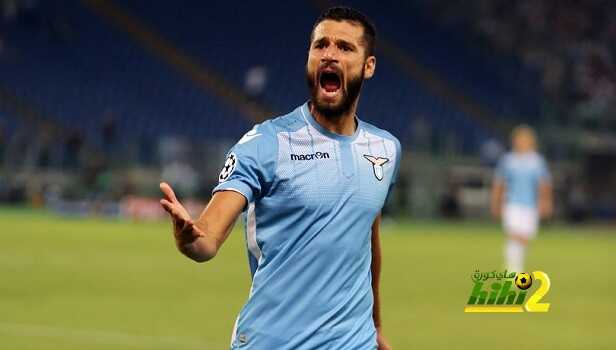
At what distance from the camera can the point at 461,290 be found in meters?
17.2

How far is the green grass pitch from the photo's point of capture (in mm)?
12055

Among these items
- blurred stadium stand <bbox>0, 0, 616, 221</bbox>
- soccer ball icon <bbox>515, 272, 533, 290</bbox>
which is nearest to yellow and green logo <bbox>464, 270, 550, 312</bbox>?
soccer ball icon <bbox>515, 272, 533, 290</bbox>

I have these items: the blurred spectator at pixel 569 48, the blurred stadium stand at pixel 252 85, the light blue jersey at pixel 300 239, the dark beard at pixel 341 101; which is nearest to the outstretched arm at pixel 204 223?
the light blue jersey at pixel 300 239

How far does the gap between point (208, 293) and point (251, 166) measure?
1140cm

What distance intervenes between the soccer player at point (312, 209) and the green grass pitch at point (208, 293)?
21.3 feet

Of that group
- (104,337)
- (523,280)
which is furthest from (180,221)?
(104,337)

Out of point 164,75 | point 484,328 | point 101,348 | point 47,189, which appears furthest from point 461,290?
point 164,75

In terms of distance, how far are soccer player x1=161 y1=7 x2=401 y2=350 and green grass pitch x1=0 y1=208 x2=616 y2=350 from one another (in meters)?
6.49

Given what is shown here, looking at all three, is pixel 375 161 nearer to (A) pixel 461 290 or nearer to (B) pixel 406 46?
(A) pixel 461 290

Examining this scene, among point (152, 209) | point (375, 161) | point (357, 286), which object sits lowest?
point (152, 209)

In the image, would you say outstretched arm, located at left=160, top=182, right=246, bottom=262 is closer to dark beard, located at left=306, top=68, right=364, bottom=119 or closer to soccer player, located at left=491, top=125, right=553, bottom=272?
dark beard, located at left=306, top=68, right=364, bottom=119

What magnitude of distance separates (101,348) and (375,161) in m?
6.55

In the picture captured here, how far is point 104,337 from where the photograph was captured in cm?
1175

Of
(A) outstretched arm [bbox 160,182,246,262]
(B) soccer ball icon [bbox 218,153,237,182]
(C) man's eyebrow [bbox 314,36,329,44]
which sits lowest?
(A) outstretched arm [bbox 160,182,246,262]
